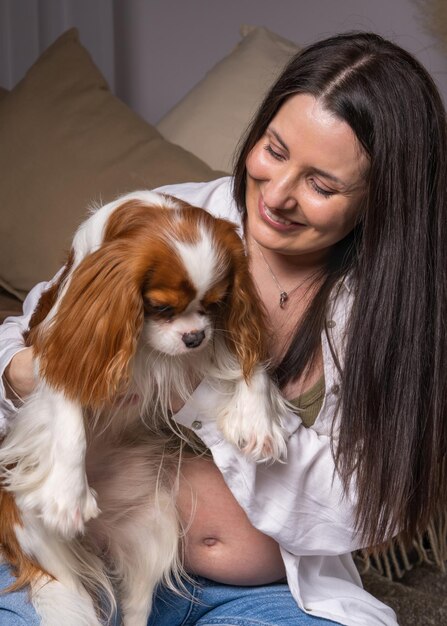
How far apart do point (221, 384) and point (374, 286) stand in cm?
34

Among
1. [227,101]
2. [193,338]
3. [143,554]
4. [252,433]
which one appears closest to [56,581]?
[143,554]

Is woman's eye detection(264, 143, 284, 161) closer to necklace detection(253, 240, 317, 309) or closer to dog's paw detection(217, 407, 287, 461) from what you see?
necklace detection(253, 240, 317, 309)

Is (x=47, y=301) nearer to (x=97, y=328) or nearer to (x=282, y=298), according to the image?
(x=97, y=328)

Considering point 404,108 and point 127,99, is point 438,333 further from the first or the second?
point 127,99

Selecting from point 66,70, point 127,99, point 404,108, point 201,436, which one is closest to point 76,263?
point 201,436

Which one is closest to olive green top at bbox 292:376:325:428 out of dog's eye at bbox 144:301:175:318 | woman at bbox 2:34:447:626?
woman at bbox 2:34:447:626

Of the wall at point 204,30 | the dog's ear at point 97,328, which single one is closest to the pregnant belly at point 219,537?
the dog's ear at point 97,328

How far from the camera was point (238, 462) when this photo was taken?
178 centimetres

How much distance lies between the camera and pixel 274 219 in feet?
5.99

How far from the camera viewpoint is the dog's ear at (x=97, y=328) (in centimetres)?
150

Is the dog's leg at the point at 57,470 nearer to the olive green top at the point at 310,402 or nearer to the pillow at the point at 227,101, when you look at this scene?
the olive green top at the point at 310,402

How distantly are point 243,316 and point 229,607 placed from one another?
23.7 inches

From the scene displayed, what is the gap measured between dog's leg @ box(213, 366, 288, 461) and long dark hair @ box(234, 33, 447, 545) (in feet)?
0.59

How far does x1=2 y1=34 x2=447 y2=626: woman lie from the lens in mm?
1784
